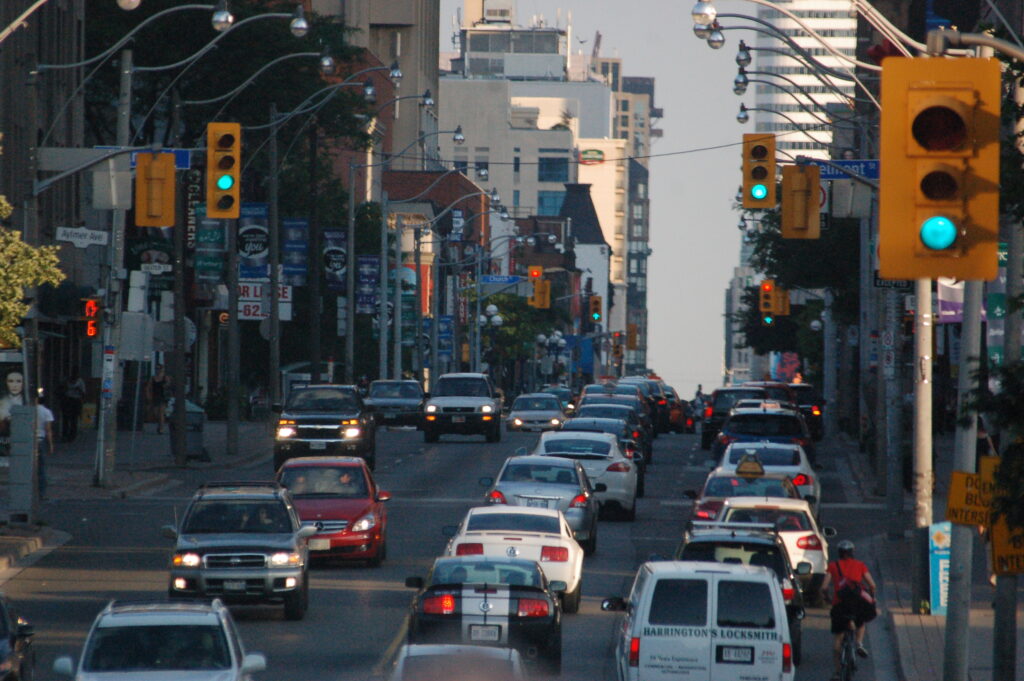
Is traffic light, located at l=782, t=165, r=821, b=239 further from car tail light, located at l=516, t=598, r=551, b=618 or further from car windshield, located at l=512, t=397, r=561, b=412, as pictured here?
car windshield, located at l=512, t=397, r=561, b=412

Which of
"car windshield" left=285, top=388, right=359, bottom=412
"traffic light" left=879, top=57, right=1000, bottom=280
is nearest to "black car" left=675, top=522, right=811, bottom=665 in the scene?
"traffic light" left=879, top=57, right=1000, bottom=280

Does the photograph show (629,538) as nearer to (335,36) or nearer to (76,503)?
(76,503)

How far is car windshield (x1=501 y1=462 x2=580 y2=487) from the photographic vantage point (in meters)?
27.6

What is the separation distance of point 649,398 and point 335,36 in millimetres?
20754

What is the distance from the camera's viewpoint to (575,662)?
1855cm

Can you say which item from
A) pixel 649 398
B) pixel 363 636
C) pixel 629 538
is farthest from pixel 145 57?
pixel 363 636

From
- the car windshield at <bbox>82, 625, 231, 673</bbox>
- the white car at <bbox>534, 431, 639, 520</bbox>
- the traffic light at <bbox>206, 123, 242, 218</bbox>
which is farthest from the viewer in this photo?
the white car at <bbox>534, 431, 639, 520</bbox>

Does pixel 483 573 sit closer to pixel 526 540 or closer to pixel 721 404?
pixel 526 540

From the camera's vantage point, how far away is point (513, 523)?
71.6ft

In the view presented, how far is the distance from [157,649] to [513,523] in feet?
29.6

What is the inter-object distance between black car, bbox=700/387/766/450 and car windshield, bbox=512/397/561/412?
7683mm

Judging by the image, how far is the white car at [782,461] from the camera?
29.7m

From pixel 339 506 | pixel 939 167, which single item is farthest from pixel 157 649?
pixel 339 506

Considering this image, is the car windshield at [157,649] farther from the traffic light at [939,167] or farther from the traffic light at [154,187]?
the traffic light at [154,187]
